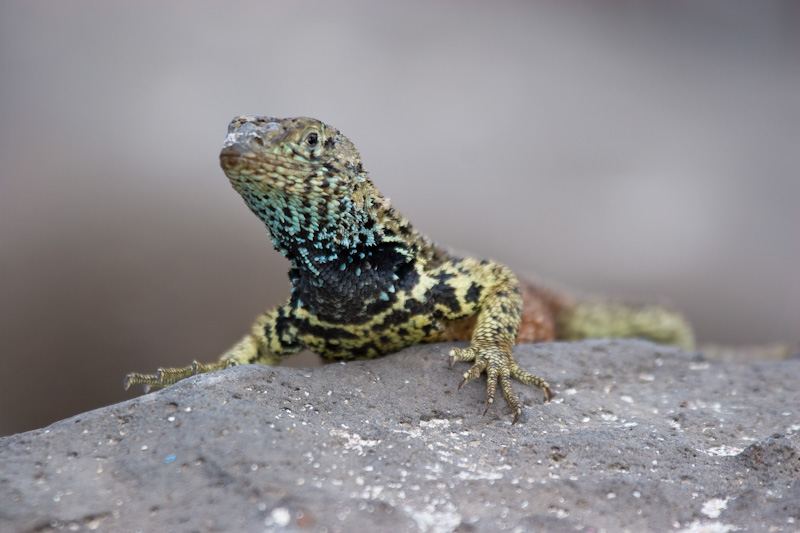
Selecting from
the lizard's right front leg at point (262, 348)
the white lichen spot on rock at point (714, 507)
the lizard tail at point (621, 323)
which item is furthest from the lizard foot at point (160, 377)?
the lizard tail at point (621, 323)

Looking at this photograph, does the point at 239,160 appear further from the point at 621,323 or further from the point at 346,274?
the point at 621,323

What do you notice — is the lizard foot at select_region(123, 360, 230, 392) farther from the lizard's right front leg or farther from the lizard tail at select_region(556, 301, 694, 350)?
the lizard tail at select_region(556, 301, 694, 350)

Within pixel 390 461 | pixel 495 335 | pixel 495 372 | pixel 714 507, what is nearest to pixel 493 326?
pixel 495 335

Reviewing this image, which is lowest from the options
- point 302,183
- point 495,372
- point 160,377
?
point 160,377

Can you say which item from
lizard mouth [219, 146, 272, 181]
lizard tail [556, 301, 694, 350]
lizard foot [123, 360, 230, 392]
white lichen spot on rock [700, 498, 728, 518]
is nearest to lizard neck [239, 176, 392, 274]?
lizard mouth [219, 146, 272, 181]

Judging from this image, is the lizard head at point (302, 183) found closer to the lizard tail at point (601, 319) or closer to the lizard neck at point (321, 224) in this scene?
the lizard neck at point (321, 224)

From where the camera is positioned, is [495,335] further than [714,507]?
Yes

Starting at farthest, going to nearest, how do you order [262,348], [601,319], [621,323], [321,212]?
[621,323] < [601,319] < [262,348] < [321,212]
